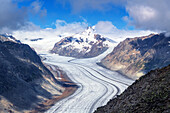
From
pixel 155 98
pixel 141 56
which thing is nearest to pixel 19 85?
pixel 155 98

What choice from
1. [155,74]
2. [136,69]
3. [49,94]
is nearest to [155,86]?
[155,74]

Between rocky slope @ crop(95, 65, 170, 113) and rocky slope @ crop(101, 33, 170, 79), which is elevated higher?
rocky slope @ crop(101, 33, 170, 79)

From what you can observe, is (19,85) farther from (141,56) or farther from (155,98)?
(141,56)

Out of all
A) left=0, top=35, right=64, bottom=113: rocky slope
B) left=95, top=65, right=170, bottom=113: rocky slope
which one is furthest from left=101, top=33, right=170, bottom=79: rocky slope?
left=95, top=65, right=170, bottom=113: rocky slope

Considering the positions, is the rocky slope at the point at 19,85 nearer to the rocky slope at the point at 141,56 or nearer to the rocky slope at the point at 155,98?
the rocky slope at the point at 155,98

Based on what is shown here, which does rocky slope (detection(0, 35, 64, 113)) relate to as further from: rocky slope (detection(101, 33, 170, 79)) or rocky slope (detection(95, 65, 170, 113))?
rocky slope (detection(101, 33, 170, 79))

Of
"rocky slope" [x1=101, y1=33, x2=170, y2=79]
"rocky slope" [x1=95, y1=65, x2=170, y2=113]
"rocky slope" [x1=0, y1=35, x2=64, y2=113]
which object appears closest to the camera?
"rocky slope" [x1=95, y1=65, x2=170, y2=113]

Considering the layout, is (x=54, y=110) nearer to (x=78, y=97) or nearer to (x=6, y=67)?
(x=78, y=97)
